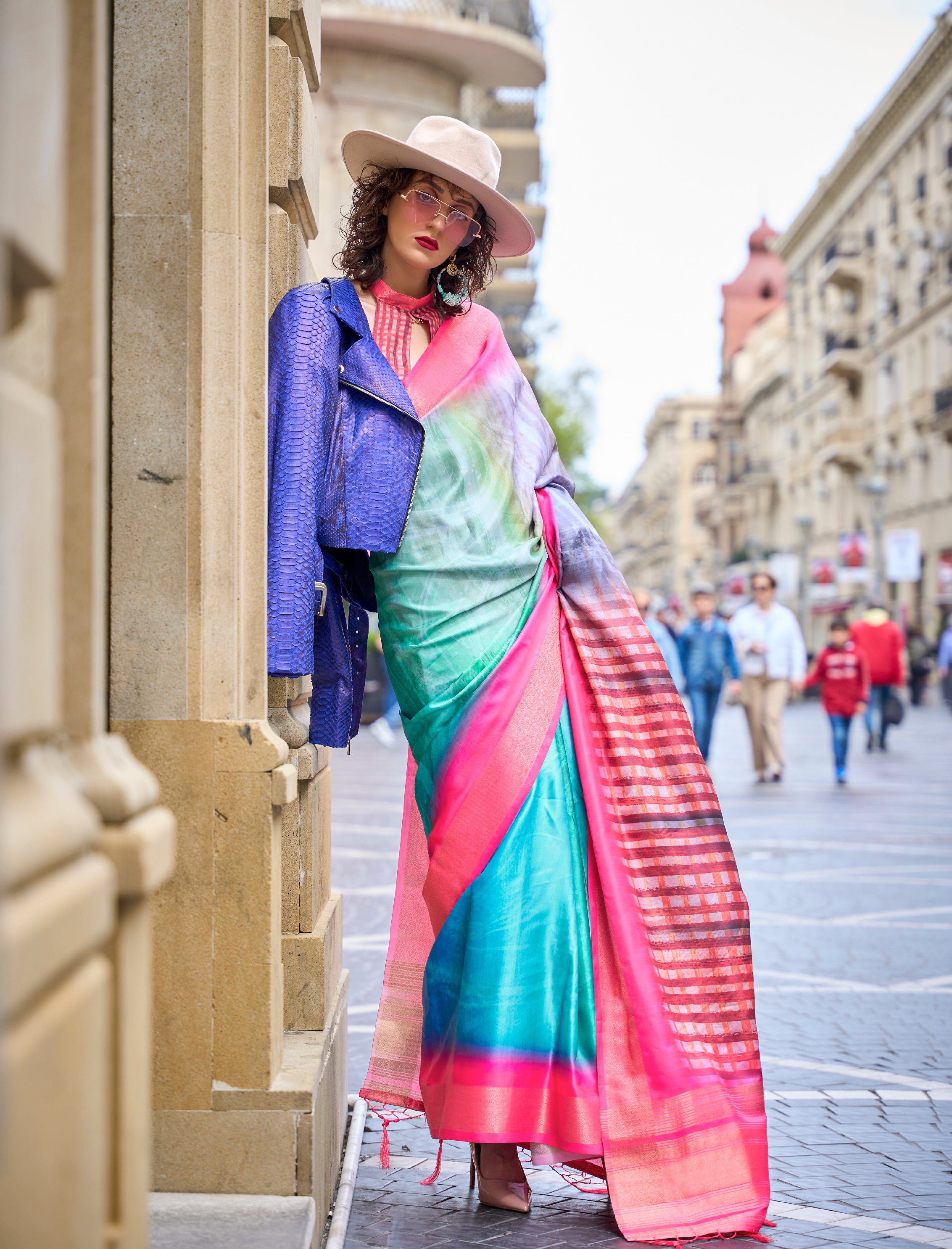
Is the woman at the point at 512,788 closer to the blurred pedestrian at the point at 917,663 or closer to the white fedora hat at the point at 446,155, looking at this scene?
the white fedora hat at the point at 446,155

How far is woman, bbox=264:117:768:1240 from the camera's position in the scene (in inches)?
121

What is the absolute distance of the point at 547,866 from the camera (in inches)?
125

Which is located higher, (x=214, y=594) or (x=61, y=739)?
(x=214, y=594)

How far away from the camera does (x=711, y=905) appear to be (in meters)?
3.24

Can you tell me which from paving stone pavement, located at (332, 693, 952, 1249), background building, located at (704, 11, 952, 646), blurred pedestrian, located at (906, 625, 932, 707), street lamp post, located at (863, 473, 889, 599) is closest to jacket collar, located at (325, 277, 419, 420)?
paving stone pavement, located at (332, 693, 952, 1249)

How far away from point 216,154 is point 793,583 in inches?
2079

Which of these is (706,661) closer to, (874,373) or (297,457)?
(297,457)

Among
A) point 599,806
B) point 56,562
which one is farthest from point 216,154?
point 56,562

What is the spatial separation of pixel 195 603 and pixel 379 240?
1223mm

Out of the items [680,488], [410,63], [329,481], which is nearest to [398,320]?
[329,481]

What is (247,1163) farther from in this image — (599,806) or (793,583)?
(793,583)

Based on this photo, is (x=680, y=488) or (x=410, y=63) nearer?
(x=410, y=63)

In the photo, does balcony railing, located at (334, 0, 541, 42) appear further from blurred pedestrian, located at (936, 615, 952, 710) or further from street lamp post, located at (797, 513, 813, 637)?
street lamp post, located at (797, 513, 813, 637)

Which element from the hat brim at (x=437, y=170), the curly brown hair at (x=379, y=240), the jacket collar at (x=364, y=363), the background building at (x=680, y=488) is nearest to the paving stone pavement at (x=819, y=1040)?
the jacket collar at (x=364, y=363)
